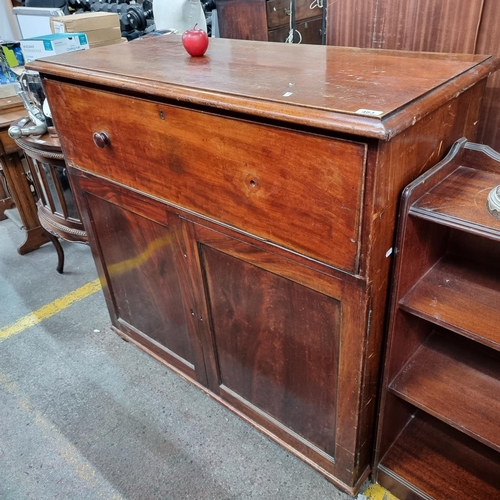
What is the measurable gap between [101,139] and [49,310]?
116 cm

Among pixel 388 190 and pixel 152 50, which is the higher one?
pixel 152 50

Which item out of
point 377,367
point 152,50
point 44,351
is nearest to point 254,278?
point 377,367

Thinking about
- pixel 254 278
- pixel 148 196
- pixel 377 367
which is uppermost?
pixel 148 196

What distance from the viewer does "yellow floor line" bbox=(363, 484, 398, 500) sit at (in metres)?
1.33

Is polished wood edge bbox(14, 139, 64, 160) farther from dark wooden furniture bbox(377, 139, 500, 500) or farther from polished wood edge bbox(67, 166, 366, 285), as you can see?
dark wooden furniture bbox(377, 139, 500, 500)

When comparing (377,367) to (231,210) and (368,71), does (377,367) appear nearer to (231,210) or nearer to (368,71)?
(231,210)

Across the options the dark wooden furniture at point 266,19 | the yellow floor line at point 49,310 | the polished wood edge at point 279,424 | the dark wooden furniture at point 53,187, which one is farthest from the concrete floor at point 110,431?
the dark wooden furniture at point 266,19

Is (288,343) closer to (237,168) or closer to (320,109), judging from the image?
(237,168)

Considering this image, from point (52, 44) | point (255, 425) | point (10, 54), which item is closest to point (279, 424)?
point (255, 425)

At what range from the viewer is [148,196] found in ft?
4.34

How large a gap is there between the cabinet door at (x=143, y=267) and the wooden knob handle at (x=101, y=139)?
14 centimetres

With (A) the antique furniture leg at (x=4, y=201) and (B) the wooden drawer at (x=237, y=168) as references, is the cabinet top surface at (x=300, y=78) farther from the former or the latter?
(A) the antique furniture leg at (x=4, y=201)

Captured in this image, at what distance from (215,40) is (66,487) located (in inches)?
59.0

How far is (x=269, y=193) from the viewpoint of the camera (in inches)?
39.2
